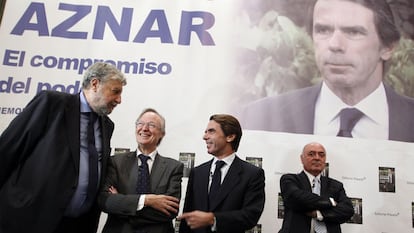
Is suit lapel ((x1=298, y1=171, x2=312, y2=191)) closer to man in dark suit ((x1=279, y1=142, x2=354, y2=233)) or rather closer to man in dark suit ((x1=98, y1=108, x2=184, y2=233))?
man in dark suit ((x1=279, y1=142, x2=354, y2=233))

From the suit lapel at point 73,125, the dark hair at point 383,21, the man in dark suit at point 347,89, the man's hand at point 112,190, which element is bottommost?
the man's hand at point 112,190

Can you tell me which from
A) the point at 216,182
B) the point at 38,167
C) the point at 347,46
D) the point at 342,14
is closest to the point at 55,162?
the point at 38,167

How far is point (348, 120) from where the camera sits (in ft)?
12.0

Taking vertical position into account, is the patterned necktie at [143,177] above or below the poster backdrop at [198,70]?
below

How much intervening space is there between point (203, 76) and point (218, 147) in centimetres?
135

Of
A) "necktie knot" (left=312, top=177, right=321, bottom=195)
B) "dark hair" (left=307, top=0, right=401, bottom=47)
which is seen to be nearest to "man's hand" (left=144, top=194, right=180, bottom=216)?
"necktie knot" (left=312, top=177, right=321, bottom=195)

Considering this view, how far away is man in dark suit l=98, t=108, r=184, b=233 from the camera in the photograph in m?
2.16

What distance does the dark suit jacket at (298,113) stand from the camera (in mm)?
3625

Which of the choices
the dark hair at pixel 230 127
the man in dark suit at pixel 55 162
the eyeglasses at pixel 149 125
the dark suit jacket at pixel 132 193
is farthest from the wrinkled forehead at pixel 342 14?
the man in dark suit at pixel 55 162

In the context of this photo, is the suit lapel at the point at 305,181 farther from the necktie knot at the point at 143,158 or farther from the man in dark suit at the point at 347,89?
the necktie knot at the point at 143,158

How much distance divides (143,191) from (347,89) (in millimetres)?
2367

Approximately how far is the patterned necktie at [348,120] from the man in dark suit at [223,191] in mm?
1441

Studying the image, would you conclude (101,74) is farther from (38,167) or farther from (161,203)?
(161,203)

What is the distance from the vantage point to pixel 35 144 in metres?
1.96
